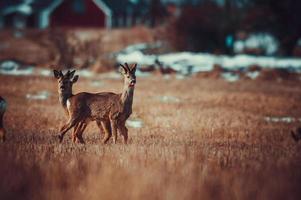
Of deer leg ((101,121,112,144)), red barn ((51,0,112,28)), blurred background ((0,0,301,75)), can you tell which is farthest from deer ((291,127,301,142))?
red barn ((51,0,112,28))

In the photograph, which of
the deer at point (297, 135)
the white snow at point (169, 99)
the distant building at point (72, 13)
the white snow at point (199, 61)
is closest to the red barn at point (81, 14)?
the distant building at point (72, 13)

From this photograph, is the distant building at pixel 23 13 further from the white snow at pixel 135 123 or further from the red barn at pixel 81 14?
the white snow at pixel 135 123

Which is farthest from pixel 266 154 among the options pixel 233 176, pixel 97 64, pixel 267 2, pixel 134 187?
pixel 267 2

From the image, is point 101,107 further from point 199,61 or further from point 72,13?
point 72,13

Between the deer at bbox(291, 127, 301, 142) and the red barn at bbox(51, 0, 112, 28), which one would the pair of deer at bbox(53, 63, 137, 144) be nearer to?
the deer at bbox(291, 127, 301, 142)

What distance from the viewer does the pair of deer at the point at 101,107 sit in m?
12.8

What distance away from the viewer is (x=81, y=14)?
208 ft

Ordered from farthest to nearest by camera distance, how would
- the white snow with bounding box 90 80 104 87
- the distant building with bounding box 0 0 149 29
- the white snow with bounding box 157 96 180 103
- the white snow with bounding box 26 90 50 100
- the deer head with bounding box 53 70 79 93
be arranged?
the distant building with bounding box 0 0 149 29
the white snow with bounding box 90 80 104 87
the white snow with bounding box 26 90 50 100
the white snow with bounding box 157 96 180 103
the deer head with bounding box 53 70 79 93

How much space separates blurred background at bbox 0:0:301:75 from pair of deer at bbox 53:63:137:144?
19100mm

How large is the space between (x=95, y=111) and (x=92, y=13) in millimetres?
48507

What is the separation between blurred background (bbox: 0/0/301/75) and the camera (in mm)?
33656

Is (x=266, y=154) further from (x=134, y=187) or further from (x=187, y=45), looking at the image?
(x=187, y=45)

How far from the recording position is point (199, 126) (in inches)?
636

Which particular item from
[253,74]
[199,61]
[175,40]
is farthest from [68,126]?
[175,40]
